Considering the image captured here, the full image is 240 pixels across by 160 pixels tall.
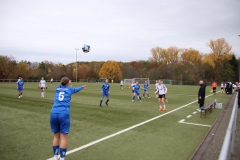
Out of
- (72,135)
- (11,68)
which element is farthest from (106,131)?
(11,68)

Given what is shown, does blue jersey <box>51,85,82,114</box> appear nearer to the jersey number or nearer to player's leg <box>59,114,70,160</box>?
the jersey number

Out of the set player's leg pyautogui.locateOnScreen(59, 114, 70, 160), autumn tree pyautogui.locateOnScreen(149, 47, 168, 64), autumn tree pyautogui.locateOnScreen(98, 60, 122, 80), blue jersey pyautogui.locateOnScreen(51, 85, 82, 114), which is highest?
autumn tree pyautogui.locateOnScreen(149, 47, 168, 64)

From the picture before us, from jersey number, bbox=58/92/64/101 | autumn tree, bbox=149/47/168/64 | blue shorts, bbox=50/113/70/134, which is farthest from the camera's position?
autumn tree, bbox=149/47/168/64

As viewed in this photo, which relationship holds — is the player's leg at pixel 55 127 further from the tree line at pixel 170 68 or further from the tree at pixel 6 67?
the tree at pixel 6 67

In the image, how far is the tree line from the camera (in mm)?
68312

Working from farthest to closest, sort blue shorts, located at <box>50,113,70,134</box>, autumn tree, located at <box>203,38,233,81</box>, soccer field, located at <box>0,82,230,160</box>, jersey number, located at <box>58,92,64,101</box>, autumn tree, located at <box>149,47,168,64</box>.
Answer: autumn tree, located at <box>149,47,168,64</box>, autumn tree, located at <box>203,38,233,81</box>, soccer field, located at <box>0,82,230,160</box>, jersey number, located at <box>58,92,64,101</box>, blue shorts, located at <box>50,113,70,134</box>

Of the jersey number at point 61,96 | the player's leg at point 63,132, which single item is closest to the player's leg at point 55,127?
the player's leg at point 63,132

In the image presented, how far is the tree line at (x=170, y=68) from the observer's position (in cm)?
6831

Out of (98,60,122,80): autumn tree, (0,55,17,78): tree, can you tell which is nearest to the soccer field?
(0,55,17,78): tree

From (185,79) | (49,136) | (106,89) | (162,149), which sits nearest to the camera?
(162,149)

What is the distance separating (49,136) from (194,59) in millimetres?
79016

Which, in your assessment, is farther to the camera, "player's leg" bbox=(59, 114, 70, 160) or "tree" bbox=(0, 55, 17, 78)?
"tree" bbox=(0, 55, 17, 78)

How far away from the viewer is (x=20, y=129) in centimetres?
771

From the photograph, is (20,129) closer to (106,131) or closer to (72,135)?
(72,135)
